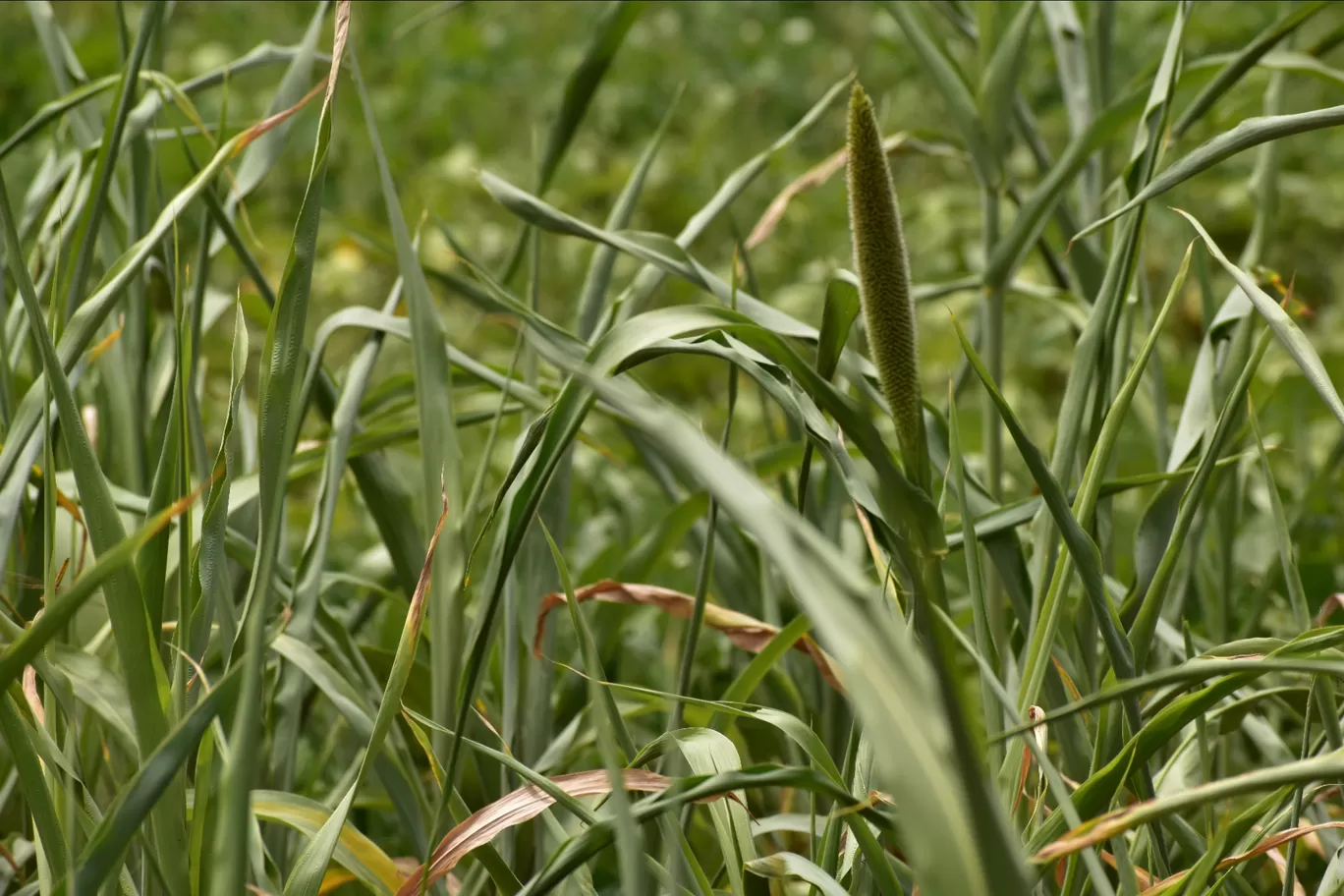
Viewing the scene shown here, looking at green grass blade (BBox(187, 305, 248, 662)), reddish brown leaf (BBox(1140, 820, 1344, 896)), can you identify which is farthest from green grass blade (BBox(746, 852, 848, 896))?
green grass blade (BBox(187, 305, 248, 662))

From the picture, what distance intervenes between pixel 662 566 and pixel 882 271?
0.66 meters

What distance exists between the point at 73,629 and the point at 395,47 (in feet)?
9.29

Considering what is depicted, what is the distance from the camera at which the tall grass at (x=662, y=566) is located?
352 millimetres

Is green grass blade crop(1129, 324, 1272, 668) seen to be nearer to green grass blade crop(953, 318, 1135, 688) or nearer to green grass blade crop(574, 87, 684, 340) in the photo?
green grass blade crop(953, 318, 1135, 688)

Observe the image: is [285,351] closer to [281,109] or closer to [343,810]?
[343,810]

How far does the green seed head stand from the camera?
394 millimetres

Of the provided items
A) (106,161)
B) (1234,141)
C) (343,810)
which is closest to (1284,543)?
(1234,141)

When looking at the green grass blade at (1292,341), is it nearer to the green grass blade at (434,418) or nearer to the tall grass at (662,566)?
the tall grass at (662,566)

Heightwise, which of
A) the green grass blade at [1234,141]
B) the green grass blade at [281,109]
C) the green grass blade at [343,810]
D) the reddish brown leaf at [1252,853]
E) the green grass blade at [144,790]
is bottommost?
the reddish brown leaf at [1252,853]

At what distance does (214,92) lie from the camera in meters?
2.86

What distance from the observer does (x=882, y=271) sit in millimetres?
396

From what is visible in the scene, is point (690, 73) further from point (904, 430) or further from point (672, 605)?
point (904, 430)

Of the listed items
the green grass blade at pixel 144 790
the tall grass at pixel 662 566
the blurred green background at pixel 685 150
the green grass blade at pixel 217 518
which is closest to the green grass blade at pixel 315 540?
the tall grass at pixel 662 566

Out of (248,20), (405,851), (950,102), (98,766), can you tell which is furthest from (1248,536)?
(248,20)
